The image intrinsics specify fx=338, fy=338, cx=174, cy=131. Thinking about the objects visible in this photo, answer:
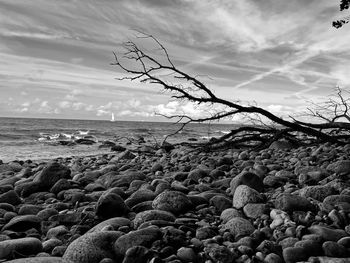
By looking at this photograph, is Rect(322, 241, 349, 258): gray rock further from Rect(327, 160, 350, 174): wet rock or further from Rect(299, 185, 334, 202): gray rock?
Rect(327, 160, 350, 174): wet rock

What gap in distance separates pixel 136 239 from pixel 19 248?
1.13m

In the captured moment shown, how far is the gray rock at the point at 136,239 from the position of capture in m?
3.11

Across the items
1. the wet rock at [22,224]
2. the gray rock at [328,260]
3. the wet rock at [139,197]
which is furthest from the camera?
the wet rock at [139,197]

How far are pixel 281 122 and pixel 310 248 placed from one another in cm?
268

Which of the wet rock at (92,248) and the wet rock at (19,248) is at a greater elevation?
the wet rock at (92,248)

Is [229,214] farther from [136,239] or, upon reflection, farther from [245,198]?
[136,239]

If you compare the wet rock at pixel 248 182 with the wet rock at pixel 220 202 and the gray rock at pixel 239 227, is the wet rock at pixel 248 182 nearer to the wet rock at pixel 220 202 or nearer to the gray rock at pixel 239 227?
the wet rock at pixel 220 202

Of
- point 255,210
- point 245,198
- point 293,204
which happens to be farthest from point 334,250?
point 245,198

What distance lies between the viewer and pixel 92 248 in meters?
3.06

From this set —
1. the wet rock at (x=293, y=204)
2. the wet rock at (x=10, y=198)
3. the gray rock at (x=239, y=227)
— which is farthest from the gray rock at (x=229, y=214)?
the wet rock at (x=10, y=198)

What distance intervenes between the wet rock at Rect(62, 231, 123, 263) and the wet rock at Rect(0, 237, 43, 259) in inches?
17.5

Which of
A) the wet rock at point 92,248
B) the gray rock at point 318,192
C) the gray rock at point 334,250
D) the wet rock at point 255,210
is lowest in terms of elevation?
the wet rock at point 92,248

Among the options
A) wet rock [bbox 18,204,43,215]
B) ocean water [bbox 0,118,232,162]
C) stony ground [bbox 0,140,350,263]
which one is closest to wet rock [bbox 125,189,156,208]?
stony ground [bbox 0,140,350,263]

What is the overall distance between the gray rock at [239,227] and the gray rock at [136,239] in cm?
74
